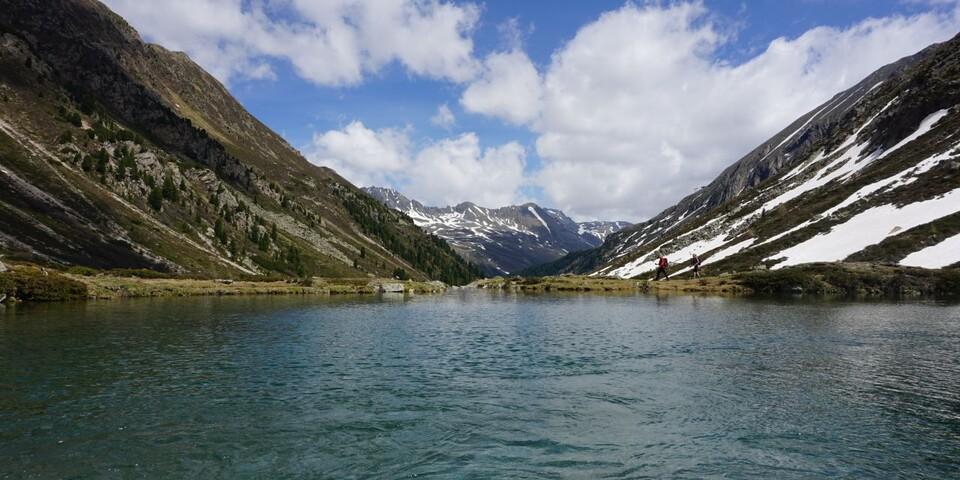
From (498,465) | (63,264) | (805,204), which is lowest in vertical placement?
(498,465)

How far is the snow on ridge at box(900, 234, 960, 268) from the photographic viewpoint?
104 meters

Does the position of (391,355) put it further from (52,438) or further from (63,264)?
(63,264)

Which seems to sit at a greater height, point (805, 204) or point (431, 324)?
point (805, 204)

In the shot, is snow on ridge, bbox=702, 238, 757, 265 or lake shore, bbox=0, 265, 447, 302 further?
snow on ridge, bbox=702, 238, 757, 265

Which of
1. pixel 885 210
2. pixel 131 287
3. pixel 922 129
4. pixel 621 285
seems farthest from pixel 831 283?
pixel 131 287

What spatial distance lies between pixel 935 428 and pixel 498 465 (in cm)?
1670

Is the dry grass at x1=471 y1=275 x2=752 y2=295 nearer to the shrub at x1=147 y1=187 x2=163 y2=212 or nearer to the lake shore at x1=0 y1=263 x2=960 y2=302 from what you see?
the lake shore at x1=0 y1=263 x2=960 y2=302

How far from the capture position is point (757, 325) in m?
53.1

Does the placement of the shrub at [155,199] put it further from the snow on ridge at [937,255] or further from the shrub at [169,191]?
the snow on ridge at [937,255]

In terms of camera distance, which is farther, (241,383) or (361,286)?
(361,286)

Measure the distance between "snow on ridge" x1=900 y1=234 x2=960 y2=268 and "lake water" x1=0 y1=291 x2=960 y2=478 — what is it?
244 feet

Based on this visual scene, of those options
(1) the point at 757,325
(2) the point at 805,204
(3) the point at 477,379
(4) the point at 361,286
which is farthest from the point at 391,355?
(2) the point at 805,204

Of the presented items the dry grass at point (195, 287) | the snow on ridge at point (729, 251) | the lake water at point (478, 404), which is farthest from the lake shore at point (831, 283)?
the dry grass at point (195, 287)

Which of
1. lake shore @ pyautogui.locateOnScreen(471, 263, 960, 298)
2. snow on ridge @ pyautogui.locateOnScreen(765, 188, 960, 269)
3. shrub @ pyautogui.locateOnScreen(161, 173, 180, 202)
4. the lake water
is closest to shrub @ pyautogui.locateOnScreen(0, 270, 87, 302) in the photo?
the lake water
